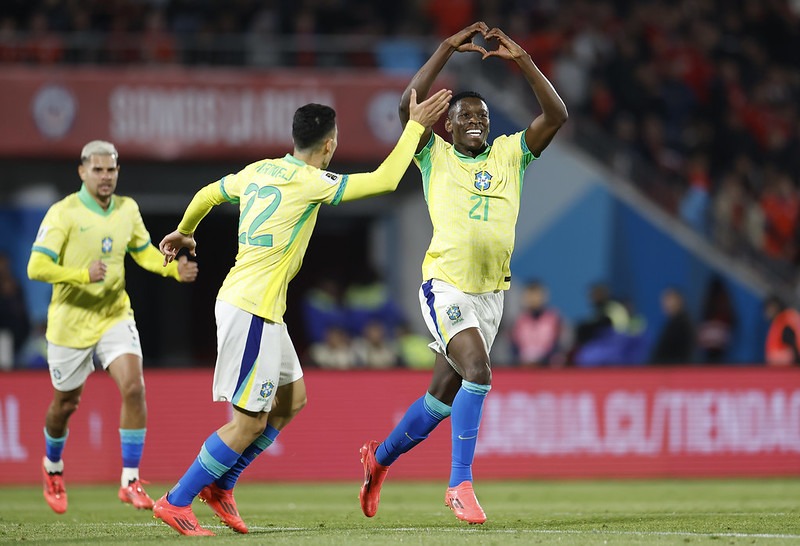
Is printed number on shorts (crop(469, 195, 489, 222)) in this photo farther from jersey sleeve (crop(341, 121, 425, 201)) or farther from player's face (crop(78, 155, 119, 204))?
player's face (crop(78, 155, 119, 204))

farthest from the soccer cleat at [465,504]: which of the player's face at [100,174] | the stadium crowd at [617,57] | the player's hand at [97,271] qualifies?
the stadium crowd at [617,57]

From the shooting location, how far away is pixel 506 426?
14.6m

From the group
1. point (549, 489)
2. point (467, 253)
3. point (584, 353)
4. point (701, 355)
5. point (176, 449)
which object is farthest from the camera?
point (701, 355)

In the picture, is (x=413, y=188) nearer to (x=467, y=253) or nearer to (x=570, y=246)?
(x=570, y=246)

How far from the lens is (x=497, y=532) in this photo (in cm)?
788

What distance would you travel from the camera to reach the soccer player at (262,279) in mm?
7797

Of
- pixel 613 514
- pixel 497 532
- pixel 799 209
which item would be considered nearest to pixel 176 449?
pixel 613 514

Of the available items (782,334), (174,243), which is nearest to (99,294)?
(174,243)

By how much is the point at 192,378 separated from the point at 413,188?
729 centimetres

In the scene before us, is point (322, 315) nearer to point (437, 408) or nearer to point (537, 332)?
point (537, 332)

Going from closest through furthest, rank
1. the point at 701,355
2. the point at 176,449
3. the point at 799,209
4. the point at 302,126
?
the point at 302,126
the point at 176,449
the point at 701,355
the point at 799,209

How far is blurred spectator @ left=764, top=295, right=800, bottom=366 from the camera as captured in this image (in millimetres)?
15789

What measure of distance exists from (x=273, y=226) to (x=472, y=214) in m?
1.32

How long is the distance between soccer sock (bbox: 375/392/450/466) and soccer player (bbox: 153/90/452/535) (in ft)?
3.53
